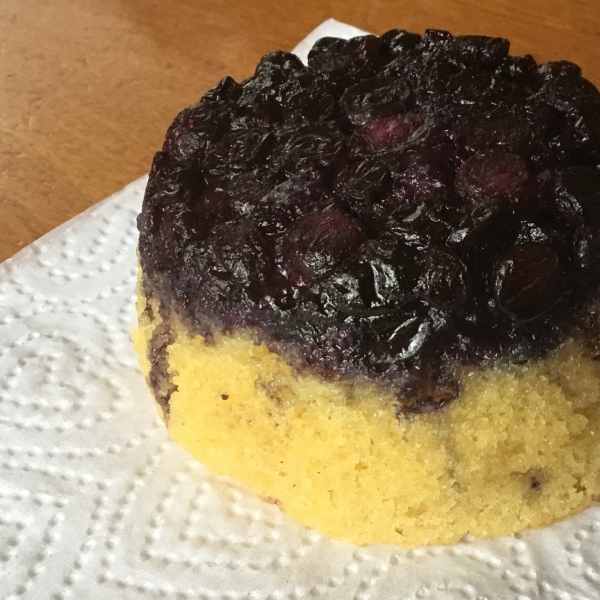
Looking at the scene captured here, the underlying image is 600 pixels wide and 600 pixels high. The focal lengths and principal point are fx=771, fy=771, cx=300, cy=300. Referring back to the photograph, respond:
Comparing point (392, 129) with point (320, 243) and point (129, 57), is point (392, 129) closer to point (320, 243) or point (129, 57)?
point (320, 243)

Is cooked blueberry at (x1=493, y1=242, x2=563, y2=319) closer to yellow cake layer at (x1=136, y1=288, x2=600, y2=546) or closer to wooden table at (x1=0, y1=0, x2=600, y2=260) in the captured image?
yellow cake layer at (x1=136, y1=288, x2=600, y2=546)

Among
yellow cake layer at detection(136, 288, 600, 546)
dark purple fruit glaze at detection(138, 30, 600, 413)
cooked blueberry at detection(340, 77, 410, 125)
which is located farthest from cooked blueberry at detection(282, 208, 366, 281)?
→ cooked blueberry at detection(340, 77, 410, 125)

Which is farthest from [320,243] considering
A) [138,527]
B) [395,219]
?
[138,527]

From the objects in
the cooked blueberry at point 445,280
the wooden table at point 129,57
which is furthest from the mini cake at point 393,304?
the wooden table at point 129,57

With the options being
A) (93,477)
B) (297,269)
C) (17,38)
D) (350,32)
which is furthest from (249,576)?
(17,38)

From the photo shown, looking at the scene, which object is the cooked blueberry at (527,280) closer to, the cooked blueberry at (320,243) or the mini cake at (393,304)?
the mini cake at (393,304)

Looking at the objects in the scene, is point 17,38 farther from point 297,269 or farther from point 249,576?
point 249,576
